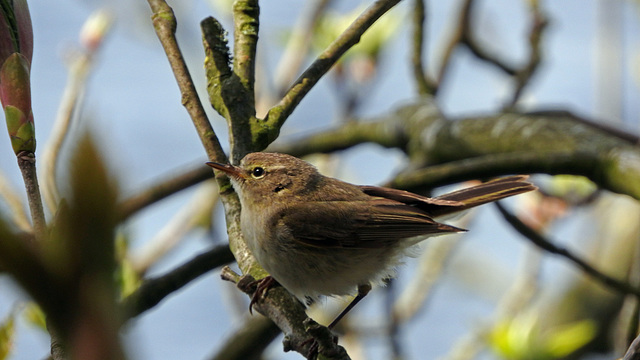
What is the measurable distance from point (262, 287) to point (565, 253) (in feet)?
5.45

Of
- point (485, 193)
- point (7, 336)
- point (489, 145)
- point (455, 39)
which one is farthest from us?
point (455, 39)

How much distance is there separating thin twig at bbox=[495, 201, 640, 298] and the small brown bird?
24 centimetres

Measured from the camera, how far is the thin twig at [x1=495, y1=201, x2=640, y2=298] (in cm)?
310

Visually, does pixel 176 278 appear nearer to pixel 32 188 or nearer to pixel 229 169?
pixel 229 169

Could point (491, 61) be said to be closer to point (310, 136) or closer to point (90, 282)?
point (310, 136)

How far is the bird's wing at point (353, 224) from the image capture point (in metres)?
2.88

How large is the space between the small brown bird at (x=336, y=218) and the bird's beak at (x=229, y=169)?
3 cm

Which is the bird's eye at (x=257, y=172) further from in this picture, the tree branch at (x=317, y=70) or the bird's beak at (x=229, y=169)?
the tree branch at (x=317, y=70)

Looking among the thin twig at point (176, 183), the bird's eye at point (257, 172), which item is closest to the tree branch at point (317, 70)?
the bird's eye at point (257, 172)

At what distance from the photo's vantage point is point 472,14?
16.1ft

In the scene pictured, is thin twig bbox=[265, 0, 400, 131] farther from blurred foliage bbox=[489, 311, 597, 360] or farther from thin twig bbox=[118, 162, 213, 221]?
blurred foliage bbox=[489, 311, 597, 360]

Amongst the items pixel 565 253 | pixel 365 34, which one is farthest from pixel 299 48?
pixel 565 253

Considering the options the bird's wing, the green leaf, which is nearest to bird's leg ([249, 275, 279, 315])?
the bird's wing

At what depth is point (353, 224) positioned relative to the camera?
2.97 meters
